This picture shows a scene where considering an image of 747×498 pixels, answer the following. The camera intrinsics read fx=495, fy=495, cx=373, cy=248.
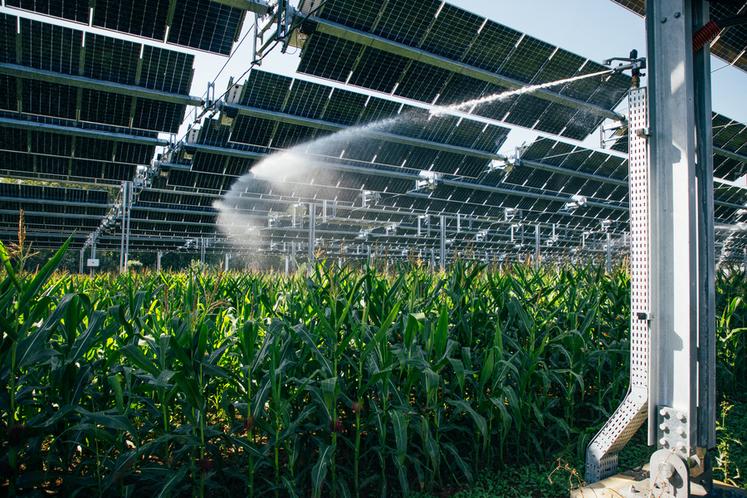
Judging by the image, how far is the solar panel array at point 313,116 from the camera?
794 centimetres

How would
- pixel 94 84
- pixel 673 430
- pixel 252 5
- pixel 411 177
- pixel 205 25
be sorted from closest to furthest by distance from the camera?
1. pixel 673 430
2. pixel 252 5
3. pixel 205 25
4. pixel 94 84
5. pixel 411 177

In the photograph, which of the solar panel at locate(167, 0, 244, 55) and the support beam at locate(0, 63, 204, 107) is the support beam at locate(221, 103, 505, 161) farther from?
the solar panel at locate(167, 0, 244, 55)

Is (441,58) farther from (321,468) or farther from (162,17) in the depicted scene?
(321,468)

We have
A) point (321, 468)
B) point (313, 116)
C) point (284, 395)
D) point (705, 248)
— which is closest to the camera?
point (321, 468)

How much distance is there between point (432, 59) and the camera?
28.1 ft

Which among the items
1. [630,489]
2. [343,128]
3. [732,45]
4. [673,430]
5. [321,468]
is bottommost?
[630,489]

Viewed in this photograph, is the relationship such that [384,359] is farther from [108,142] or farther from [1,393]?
[108,142]

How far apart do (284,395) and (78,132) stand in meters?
9.47

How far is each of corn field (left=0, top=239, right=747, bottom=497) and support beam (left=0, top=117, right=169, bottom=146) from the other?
740cm

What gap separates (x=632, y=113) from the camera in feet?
9.46

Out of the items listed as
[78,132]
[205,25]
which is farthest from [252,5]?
[78,132]

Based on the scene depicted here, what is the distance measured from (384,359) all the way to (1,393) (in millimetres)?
1858

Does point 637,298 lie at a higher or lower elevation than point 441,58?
lower

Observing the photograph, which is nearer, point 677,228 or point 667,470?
point 667,470
